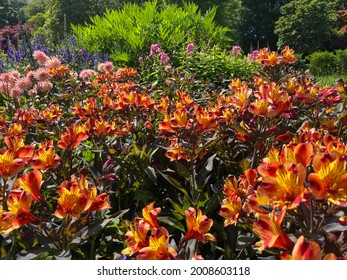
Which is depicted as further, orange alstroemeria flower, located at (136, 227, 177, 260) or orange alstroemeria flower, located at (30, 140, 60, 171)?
orange alstroemeria flower, located at (30, 140, 60, 171)

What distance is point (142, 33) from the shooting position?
5863mm

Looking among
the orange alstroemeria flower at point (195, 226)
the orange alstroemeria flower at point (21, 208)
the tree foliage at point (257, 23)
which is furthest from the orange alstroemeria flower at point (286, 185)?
the tree foliage at point (257, 23)

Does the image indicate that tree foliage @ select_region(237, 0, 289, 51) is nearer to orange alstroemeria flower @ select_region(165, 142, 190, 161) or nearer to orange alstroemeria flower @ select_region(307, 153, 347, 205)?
orange alstroemeria flower @ select_region(165, 142, 190, 161)

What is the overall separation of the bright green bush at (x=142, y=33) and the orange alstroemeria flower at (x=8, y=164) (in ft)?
14.7

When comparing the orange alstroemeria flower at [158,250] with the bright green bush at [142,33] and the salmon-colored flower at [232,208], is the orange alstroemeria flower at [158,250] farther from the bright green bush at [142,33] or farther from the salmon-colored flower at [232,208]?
the bright green bush at [142,33]

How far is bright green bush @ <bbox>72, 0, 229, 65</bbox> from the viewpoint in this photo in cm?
561

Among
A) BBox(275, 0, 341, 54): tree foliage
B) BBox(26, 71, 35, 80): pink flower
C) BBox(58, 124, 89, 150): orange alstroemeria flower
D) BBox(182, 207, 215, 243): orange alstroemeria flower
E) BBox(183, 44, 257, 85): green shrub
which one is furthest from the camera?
BBox(275, 0, 341, 54): tree foliage

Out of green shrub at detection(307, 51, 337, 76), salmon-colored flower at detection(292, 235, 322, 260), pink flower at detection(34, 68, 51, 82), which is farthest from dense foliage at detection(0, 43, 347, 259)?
green shrub at detection(307, 51, 337, 76)

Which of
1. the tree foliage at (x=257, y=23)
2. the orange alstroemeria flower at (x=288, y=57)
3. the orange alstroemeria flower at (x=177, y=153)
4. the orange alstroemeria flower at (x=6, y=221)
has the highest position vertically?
the orange alstroemeria flower at (x=6, y=221)

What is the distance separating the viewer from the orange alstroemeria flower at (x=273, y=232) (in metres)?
0.66

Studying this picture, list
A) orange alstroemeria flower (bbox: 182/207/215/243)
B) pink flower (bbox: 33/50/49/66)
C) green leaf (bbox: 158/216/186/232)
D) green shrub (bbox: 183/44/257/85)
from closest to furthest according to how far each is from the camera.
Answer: orange alstroemeria flower (bbox: 182/207/215/243) < green leaf (bbox: 158/216/186/232) < pink flower (bbox: 33/50/49/66) < green shrub (bbox: 183/44/257/85)

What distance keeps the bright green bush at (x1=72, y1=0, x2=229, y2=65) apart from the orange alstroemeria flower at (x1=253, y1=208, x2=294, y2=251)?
4.81 m

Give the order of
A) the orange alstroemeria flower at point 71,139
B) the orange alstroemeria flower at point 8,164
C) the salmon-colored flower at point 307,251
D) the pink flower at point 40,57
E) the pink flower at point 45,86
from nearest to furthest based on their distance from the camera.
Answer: the salmon-colored flower at point 307,251 → the orange alstroemeria flower at point 8,164 → the orange alstroemeria flower at point 71,139 → the pink flower at point 45,86 → the pink flower at point 40,57

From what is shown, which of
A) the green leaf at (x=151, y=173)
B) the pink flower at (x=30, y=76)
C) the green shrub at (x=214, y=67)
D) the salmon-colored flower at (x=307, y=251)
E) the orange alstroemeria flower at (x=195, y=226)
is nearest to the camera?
the salmon-colored flower at (x=307, y=251)
